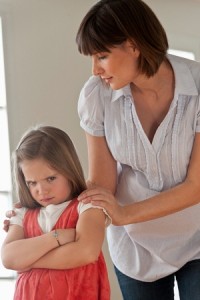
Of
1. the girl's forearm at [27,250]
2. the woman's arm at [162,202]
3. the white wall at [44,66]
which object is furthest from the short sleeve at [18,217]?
the white wall at [44,66]

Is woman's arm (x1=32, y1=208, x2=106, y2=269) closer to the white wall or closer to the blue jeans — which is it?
the blue jeans

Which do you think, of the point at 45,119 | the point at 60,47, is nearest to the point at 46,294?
the point at 45,119

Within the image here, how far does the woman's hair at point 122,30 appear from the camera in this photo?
1793mm

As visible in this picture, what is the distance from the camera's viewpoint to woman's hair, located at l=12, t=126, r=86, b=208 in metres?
1.85

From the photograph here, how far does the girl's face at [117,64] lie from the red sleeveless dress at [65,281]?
1.13 feet

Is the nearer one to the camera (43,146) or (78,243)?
(78,243)

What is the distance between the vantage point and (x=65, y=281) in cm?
172

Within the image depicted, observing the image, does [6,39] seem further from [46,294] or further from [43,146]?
[46,294]

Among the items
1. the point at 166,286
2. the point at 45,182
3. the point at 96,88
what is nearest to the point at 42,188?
the point at 45,182

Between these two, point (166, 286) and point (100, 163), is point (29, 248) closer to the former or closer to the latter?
point (100, 163)

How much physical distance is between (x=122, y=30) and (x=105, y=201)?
457mm

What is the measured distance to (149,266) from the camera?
2.04m

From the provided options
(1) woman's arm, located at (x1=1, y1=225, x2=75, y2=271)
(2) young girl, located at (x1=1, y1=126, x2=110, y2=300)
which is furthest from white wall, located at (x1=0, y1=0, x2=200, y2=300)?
(1) woman's arm, located at (x1=1, y1=225, x2=75, y2=271)

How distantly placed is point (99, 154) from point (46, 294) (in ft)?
1.58
